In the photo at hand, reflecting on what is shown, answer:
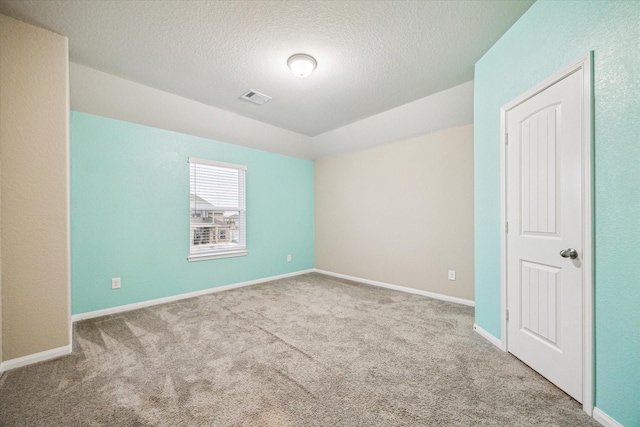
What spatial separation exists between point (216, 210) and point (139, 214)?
3.39 feet

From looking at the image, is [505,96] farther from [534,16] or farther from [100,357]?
[100,357]

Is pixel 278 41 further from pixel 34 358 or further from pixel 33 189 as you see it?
pixel 34 358

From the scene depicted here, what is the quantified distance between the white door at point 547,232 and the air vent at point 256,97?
8.65ft

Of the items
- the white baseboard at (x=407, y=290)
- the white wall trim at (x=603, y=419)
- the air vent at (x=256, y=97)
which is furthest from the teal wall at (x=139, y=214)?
the white wall trim at (x=603, y=419)

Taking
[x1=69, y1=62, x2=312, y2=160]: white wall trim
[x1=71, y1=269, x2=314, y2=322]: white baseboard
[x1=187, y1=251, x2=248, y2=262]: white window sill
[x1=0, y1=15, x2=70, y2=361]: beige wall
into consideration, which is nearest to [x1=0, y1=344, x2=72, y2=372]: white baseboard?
[x1=0, y1=15, x2=70, y2=361]: beige wall

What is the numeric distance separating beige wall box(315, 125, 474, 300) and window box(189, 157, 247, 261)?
1748mm

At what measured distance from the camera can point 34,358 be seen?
6.60 ft

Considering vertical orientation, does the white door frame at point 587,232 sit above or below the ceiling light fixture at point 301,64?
below

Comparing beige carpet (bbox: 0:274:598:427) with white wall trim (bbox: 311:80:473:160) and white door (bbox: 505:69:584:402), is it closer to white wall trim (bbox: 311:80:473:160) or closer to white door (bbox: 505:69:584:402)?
white door (bbox: 505:69:584:402)

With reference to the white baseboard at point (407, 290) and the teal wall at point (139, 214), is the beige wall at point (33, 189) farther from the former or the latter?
the white baseboard at point (407, 290)

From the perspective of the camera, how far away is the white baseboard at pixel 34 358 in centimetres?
192

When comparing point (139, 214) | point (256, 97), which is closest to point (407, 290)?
point (256, 97)

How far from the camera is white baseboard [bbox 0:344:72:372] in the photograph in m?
1.92

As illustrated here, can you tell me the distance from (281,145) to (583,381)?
14.9 feet
